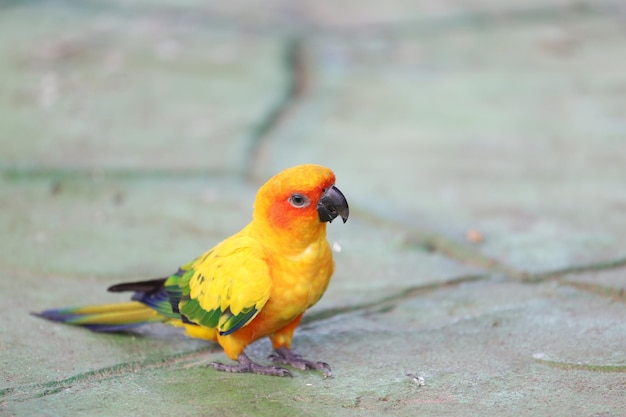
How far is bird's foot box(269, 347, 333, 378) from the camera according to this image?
2.22 meters

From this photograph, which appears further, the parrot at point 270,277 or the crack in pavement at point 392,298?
the crack in pavement at point 392,298

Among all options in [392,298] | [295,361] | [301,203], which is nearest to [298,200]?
[301,203]

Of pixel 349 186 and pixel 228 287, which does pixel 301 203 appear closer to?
pixel 228 287

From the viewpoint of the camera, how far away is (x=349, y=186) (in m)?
3.69

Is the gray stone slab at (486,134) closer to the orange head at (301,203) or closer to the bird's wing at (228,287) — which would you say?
the orange head at (301,203)

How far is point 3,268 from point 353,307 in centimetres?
115

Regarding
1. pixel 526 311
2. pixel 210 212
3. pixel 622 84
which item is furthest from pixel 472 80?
pixel 526 311

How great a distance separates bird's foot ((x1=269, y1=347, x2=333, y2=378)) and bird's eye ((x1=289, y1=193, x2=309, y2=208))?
40cm

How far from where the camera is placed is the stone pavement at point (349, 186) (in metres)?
2.13

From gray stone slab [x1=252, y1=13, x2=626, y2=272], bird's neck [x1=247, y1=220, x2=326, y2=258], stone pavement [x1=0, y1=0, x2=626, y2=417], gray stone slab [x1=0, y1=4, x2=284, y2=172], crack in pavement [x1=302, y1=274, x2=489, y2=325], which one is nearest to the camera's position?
stone pavement [x1=0, y1=0, x2=626, y2=417]

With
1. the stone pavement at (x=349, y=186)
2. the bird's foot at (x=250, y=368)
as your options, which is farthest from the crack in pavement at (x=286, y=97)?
the bird's foot at (x=250, y=368)

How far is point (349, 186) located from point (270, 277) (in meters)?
1.55

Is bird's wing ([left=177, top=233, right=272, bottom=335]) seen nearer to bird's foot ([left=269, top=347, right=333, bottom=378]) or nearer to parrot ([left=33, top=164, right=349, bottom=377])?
parrot ([left=33, top=164, right=349, bottom=377])

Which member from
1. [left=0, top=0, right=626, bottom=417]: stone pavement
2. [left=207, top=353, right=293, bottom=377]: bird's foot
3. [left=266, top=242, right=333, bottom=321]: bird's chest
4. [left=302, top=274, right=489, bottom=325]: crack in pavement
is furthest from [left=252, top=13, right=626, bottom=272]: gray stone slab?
[left=207, top=353, right=293, bottom=377]: bird's foot
